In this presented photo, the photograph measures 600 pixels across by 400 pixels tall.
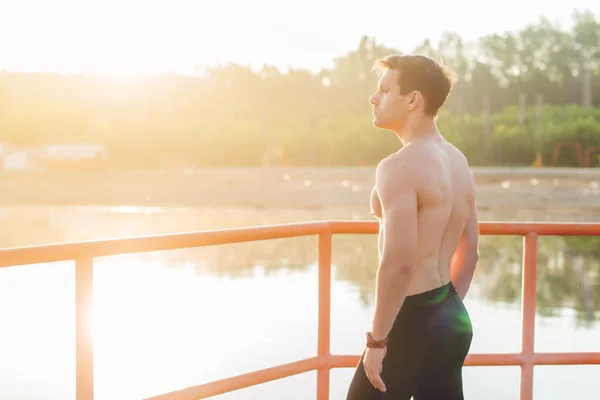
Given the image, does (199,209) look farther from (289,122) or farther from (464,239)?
(464,239)

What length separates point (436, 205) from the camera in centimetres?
226

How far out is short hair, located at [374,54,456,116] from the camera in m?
2.30

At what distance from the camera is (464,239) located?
2.63 metres

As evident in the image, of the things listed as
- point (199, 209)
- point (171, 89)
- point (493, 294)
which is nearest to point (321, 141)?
point (199, 209)

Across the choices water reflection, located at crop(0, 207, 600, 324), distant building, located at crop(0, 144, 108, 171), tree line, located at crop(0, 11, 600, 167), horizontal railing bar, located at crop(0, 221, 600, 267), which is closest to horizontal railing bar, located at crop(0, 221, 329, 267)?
horizontal railing bar, located at crop(0, 221, 600, 267)

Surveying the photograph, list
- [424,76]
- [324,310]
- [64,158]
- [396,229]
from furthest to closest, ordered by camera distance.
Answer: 1. [64,158]
2. [324,310]
3. [424,76]
4. [396,229]

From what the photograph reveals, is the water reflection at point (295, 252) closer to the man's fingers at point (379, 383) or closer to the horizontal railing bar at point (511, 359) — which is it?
the horizontal railing bar at point (511, 359)

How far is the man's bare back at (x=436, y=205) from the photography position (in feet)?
7.33

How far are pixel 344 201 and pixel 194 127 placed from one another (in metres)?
21.2

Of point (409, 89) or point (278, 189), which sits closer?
point (409, 89)

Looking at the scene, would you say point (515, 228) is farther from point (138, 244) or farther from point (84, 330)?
point (84, 330)

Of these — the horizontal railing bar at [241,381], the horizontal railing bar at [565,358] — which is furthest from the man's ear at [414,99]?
the horizontal railing bar at [565,358]

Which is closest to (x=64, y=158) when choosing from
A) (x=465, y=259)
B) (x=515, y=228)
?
(x=515, y=228)

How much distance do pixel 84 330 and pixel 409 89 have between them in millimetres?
1343
